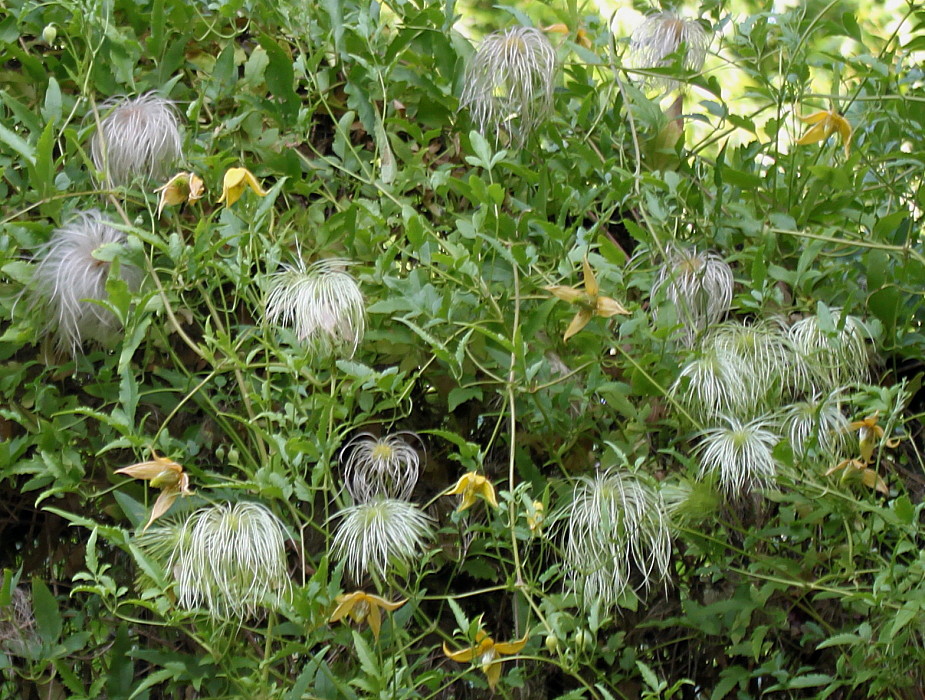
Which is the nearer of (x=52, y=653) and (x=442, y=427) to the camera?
(x=52, y=653)

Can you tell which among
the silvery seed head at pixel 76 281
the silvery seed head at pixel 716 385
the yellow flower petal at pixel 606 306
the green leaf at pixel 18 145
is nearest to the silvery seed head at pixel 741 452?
the silvery seed head at pixel 716 385

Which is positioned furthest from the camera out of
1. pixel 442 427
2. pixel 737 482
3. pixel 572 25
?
pixel 572 25

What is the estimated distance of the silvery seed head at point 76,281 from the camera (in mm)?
1161

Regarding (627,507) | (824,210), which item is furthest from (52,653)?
(824,210)

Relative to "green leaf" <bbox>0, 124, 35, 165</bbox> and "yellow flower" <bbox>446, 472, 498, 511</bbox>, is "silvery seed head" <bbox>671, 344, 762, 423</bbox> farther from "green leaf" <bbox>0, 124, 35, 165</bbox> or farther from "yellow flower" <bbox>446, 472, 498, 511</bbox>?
"green leaf" <bbox>0, 124, 35, 165</bbox>

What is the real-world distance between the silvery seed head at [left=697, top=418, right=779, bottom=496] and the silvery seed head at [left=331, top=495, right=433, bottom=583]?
30cm

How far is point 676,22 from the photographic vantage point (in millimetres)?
1459

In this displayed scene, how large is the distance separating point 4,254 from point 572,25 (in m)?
0.77

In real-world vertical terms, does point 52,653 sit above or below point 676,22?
below

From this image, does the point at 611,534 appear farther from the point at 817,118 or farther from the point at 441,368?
the point at 817,118

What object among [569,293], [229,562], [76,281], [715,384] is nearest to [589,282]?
[569,293]

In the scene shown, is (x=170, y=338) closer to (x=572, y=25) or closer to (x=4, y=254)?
(x=4, y=254)

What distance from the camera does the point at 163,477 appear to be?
1.01m

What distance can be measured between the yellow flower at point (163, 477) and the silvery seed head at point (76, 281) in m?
0.22
